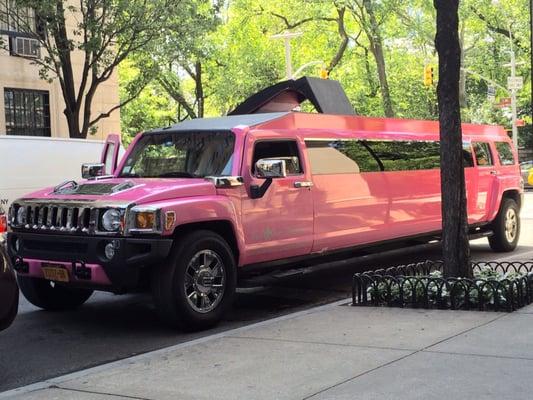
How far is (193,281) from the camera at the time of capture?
6.75 metres

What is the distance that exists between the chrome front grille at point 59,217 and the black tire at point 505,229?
25.6 feet

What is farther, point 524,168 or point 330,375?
point 524,168

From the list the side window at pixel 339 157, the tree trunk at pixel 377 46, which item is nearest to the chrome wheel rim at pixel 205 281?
the side window at pixel 339 157

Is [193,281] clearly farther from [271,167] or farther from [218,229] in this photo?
[271,167]

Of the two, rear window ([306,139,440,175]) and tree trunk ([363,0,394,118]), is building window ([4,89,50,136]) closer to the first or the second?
rear window ([306,139,440,175])

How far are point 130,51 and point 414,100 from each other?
91.1 ft

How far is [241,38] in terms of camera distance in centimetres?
3669

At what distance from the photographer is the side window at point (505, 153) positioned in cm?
1246

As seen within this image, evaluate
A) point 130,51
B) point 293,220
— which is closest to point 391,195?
point 293,220

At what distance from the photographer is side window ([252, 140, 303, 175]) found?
25.4ft

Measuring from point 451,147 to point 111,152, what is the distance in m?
5.34

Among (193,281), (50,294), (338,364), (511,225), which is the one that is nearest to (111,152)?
(50,294)

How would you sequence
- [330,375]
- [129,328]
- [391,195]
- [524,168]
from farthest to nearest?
[524,168], [391,195], [129,328], [330,375]

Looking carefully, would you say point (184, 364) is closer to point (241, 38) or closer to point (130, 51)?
point (130, 51)
